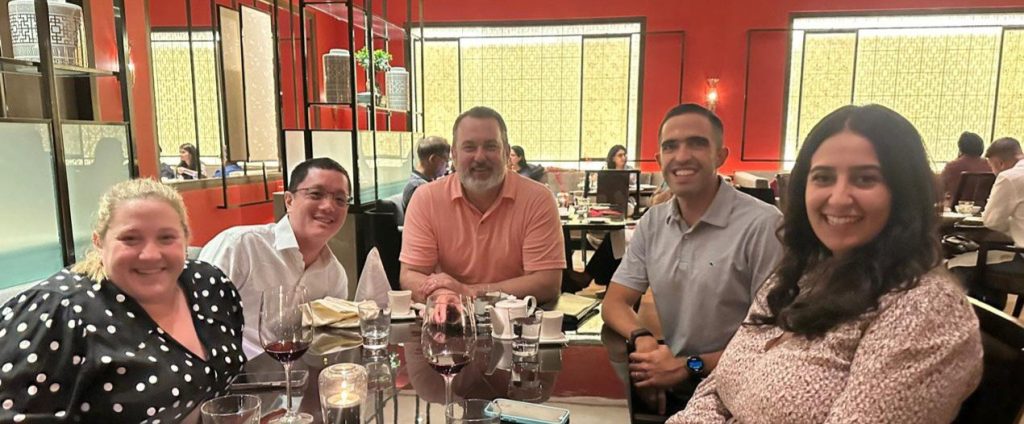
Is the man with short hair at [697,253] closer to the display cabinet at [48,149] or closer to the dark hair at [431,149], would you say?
the display cabinet at [48,149]

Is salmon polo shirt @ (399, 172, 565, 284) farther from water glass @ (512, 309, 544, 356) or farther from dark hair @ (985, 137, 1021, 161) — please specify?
dark hair @ (985, 137, 1021, 161)

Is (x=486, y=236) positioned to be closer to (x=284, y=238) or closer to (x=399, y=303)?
(x=399, y=303)

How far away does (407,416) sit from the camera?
1.17m

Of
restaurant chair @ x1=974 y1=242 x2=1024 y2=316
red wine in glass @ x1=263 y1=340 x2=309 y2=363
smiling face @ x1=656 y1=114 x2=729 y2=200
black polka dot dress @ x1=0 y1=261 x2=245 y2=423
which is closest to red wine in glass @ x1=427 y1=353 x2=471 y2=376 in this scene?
red wine in glass @ x1=263 y1=340 x2=309 y2=363

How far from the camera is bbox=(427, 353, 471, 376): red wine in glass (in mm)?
1172

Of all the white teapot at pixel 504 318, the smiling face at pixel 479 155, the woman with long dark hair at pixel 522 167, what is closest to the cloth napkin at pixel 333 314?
the white teapot at pixel 504 318

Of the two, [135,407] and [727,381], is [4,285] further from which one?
[727,381]

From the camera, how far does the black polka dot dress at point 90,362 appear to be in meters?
1.19

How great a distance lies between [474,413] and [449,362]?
147 mm

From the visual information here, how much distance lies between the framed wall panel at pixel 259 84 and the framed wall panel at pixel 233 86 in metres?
0.06

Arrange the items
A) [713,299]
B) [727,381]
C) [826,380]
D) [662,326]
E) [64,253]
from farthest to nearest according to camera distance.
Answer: [64,253] < [662,326] < [713,299] < [727,381] < [826,380]

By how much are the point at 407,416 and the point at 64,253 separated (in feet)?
6.43

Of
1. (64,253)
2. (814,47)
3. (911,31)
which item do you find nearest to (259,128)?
(64,253)

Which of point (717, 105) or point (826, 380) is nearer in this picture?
point (826, 380)
